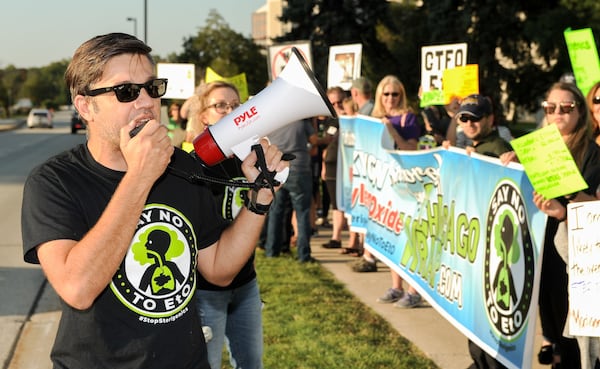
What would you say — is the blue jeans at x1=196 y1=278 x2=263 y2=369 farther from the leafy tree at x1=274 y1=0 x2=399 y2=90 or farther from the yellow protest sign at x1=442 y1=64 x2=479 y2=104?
the leafy tree at x1=274 y1=0 x2=399 y2=90

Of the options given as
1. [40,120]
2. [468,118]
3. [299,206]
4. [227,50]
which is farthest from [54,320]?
[40,120]

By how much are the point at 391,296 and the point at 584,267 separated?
3.70 meters

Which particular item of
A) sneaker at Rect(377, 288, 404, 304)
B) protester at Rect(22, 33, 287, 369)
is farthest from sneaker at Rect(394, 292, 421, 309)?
protester at Rect(22, 33, 287, 369)

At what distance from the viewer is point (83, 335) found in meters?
2.28

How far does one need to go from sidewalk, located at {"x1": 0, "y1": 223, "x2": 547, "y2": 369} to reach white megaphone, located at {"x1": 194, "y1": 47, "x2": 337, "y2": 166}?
3367 millimetres

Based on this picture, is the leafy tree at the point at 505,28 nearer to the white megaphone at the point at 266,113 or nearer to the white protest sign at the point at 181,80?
the white protest sign at the point at 181,80

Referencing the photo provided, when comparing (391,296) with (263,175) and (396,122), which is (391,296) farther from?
(263,175)

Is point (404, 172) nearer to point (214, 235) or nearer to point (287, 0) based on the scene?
point (214, 235)

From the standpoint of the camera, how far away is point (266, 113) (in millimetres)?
2807

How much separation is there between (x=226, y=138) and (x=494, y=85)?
29.1 m

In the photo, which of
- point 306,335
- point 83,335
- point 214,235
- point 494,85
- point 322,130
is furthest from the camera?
point 494,85

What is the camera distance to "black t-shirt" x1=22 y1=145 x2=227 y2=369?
88.4 inches

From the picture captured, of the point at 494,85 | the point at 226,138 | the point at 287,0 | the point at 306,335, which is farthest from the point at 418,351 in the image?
the point at 287,0

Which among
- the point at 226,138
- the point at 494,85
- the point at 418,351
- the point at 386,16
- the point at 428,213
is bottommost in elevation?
the point at 418,351
